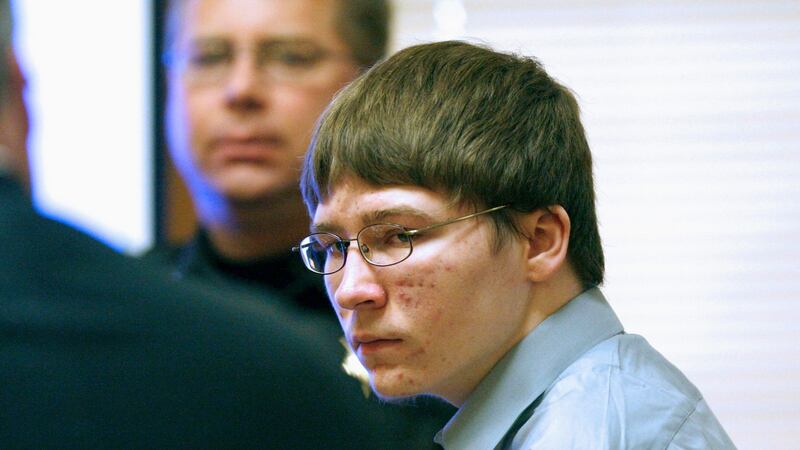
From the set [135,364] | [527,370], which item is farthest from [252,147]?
[135,364]

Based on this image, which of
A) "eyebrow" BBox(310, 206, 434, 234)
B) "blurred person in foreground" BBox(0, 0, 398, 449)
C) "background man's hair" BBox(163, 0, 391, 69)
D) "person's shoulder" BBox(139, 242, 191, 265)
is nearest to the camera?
"blurred person in foreground" BBox(0, 0, 398, 449)

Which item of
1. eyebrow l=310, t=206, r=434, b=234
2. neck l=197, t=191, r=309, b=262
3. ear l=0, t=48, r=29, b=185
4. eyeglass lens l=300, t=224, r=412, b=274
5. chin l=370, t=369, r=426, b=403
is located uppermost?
ear l=0, t=48, r=29, b=185

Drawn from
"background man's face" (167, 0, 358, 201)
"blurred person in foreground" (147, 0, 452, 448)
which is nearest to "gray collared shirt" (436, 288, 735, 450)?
"blurred person in foreground" (147, 0, 452, 448)

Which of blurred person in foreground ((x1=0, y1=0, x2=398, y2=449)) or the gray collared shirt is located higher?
blurred person in foreground ((x1=0, y1=0, x2=398, y2=449))

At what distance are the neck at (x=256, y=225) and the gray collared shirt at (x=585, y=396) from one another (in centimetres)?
98

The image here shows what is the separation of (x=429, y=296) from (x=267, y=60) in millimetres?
1206

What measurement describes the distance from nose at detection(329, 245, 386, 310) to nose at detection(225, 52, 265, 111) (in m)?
1.05

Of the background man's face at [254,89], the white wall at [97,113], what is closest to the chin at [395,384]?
the background man's face at [254,89]

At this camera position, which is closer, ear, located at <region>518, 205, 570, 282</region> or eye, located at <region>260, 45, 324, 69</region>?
ear, located at <region>518, 205, 570, 282</region>

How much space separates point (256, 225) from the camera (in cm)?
273

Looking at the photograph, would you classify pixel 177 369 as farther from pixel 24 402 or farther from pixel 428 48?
pixel 428 48

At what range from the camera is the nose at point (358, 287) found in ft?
5.59

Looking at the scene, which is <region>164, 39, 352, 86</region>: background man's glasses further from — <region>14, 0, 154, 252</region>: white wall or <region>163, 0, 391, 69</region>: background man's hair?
<region>14, 0, 154, 252</region>: white wall

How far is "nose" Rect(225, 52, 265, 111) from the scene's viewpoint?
2.70 meters
